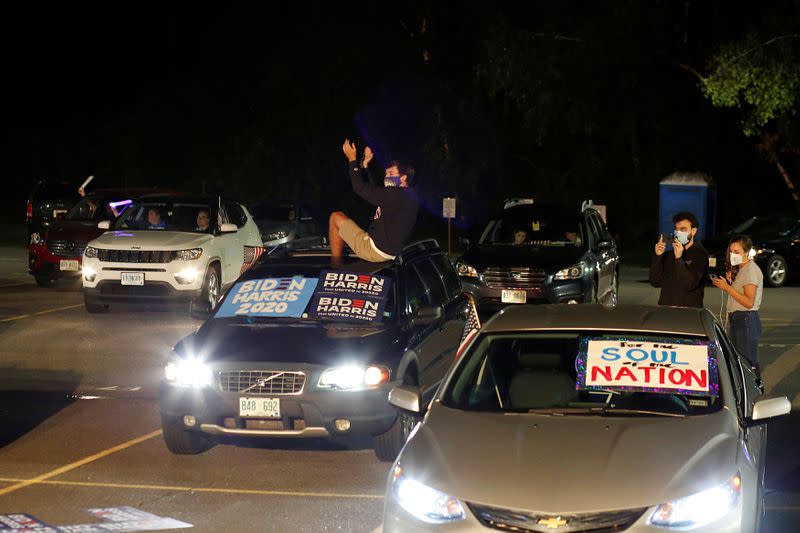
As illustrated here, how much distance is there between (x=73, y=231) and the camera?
880 inches

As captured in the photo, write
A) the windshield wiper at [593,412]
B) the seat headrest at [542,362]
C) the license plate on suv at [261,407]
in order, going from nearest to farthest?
the windshield wiper at [593,412] → the seat headrest at [542,362] → the license plate on suv at [261,407]

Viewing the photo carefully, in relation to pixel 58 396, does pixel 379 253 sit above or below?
above

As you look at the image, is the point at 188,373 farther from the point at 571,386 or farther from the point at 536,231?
the point at 536,231

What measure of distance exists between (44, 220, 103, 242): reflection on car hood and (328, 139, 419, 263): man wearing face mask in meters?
10.5

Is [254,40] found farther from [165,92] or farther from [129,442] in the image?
[129,442]

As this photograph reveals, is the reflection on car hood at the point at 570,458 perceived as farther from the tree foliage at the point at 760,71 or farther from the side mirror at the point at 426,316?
the tree foliage at the point at 760,71

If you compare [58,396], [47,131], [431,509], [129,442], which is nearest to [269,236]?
[58,396]

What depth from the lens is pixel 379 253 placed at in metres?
11.4

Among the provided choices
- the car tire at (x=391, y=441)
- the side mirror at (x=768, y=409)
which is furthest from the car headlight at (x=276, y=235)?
the side mirror at (x=768, y=409)

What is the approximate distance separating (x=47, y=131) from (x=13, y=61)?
820 centimetres

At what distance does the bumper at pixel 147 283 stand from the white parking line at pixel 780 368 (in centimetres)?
798

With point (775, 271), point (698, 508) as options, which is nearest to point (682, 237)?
point (698, 508)

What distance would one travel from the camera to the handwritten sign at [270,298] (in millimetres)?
10250

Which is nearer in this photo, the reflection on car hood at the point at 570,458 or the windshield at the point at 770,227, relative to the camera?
the reflection on car hood at the point at 570,458
